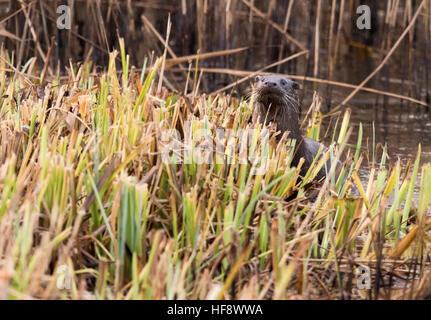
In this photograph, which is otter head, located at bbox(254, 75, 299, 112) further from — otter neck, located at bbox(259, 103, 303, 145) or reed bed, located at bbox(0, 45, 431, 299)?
reed bed, located at bbox(0, 45, 431, 299)

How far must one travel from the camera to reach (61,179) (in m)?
1.93

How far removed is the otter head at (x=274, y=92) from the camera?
10.6 feet

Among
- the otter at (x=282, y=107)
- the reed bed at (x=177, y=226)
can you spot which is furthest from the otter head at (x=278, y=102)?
the reed bed at (x=177, y=226)

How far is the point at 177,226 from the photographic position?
2109 millimetres

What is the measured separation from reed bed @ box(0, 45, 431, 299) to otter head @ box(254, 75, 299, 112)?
72 centimetres

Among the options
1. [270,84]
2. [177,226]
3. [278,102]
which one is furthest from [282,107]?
[177,226]

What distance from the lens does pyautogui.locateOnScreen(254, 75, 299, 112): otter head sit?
10.6 ft

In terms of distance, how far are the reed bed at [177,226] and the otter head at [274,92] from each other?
2.37 feet

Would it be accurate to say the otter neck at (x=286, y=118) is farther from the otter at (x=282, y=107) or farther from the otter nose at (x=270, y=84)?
the otter nose at (x=270, y=84)

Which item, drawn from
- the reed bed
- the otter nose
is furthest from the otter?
the reed bed

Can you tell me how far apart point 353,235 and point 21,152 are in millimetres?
1062

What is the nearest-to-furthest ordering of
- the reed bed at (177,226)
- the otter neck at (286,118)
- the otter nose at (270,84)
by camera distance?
the reed bed at (177,226) → the otter nose at (270,84) → the otter neck at (286,118)
